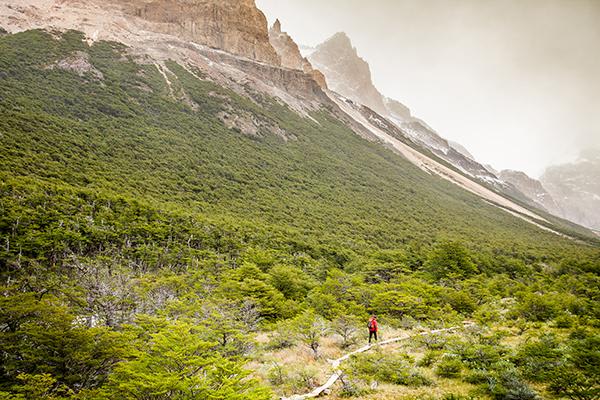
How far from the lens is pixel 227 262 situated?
31609 millimetres

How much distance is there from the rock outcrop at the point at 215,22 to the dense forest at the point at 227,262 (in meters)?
29.2

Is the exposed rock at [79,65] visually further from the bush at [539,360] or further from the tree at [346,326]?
the bush at [539,360]

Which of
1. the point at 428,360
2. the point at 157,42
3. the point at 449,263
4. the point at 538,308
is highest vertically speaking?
the point at 157,42

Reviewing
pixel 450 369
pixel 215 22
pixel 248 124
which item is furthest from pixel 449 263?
pixel 215 22

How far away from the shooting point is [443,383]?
1105 cm

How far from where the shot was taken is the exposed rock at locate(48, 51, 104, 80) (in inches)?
2638

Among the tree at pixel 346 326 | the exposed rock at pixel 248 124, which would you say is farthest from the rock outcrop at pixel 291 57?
the tree at pixel 346 326

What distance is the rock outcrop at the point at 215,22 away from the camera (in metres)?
106

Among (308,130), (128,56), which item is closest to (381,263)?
(308,130)

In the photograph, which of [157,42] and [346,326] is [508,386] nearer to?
A: [346,326]

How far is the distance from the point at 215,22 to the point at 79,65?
5725cm

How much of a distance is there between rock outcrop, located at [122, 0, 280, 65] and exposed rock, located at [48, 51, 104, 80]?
131 feet

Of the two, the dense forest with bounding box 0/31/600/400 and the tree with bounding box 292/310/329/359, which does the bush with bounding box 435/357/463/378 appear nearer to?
the dense forest with bounding box 0/31/600/400

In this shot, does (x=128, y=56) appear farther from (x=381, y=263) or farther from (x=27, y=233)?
(x=381, y=263)
